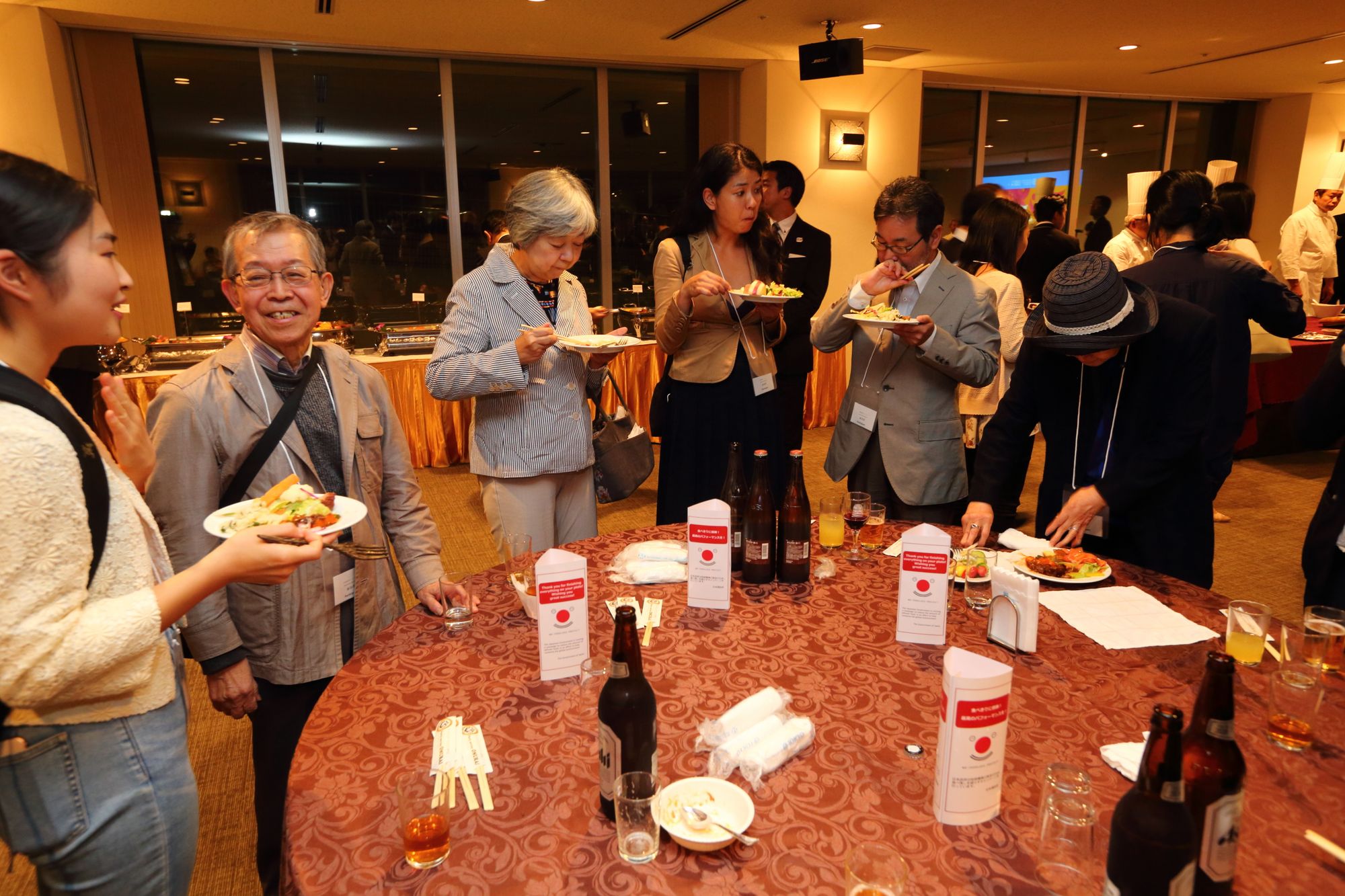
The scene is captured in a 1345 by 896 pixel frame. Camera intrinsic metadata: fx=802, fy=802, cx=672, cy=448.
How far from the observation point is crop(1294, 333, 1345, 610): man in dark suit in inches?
73.9

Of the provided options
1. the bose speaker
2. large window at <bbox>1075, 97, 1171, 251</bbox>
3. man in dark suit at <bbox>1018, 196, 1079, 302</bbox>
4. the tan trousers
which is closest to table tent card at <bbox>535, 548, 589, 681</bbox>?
the tan trousers

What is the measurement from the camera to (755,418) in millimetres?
3092

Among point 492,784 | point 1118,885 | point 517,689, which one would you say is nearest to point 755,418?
point 517,689

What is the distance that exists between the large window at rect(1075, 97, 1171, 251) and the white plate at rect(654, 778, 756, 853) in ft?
32.6

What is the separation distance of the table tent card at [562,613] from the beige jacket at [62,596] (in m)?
0.57

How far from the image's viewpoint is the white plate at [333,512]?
1.37 m

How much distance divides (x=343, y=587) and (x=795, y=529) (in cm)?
101

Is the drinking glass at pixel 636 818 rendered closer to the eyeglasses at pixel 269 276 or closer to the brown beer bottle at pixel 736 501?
the brown beer bottle at pixel 736 501

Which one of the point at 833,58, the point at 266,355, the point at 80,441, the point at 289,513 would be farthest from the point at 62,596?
the point at 833,58

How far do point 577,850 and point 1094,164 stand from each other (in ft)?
35.1

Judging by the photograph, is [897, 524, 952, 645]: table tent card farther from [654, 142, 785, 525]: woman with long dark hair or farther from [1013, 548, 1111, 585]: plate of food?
[654, 142, 785, 525]: woman with long dark hair

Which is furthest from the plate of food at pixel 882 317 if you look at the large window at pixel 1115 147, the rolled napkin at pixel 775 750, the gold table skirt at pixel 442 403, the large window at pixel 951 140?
the large window at pixel 1115 147

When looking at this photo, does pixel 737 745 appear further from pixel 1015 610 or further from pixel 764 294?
pixel 764 294

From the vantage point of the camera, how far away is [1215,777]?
95 cm
